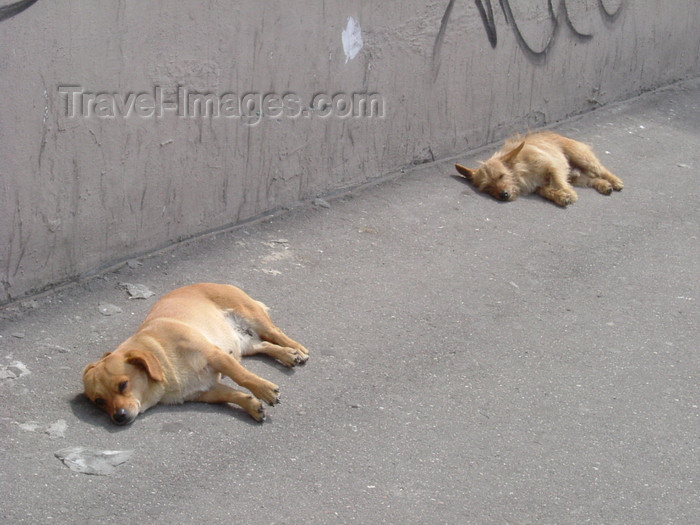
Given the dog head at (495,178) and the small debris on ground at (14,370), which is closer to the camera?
the small debris on ground at (14,370)

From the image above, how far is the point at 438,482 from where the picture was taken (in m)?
4.06

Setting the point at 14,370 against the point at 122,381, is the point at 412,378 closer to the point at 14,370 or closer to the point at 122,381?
the point at 122,381

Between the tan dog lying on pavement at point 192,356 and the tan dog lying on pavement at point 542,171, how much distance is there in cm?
324

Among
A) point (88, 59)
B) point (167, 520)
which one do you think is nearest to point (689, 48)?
point (88, 59)

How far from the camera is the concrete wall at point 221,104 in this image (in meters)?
5.12

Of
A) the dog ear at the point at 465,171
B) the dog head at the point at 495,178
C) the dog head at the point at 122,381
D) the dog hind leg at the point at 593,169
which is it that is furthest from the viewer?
the dog hind leg at the point at 593,169

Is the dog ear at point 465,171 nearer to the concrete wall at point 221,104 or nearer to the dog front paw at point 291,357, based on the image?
the concrete wall at point 221,104

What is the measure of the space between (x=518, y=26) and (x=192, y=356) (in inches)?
214

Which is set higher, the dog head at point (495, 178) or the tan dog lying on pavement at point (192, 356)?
the dog head at point (495, 178)

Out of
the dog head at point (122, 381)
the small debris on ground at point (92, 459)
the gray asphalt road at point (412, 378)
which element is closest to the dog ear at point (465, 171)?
the gray asphalt road at point (412, 378)

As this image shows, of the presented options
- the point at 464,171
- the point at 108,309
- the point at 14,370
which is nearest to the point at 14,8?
the point at 108,309

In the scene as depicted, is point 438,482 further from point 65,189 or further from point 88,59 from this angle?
point 88,59

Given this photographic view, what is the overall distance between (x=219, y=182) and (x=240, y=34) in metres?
1.06

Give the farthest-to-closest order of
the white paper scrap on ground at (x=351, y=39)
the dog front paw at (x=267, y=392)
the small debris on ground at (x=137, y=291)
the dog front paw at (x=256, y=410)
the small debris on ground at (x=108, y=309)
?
the white paper scrap on ground at (x=351, y=39)
the small debris on ground at (x=137, y=291)
the small debris on ground at (x=108, y=309)
the dog front paw at (x=267, y=392)
the dog front paw at (x=256, y=410)
